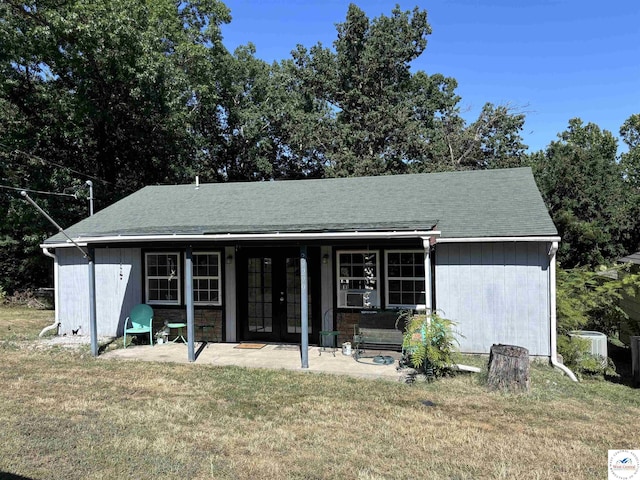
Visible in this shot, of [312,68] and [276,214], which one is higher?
[312,68]

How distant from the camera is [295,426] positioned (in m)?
5.40

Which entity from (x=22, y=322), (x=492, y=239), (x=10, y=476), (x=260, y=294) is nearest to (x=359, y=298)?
(x=260, y=294)

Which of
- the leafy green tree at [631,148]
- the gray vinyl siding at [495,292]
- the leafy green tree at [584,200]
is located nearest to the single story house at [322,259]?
the gray vinyl siding at [495,292]

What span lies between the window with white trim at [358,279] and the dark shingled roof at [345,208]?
80 cm

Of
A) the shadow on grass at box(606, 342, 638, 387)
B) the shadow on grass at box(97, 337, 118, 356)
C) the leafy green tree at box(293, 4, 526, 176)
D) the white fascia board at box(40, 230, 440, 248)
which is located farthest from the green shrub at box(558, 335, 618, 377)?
the leafy green tree at box(293, 4, 526, 176)

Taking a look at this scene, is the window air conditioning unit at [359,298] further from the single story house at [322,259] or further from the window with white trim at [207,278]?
the window with white trim at [207,278]

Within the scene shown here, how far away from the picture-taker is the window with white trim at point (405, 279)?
31.3 feet

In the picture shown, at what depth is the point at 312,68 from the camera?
27625 millimetres

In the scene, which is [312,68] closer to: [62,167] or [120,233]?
[62,167]

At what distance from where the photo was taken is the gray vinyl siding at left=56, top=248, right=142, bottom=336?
441 inches

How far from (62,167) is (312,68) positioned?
15286 millimetres

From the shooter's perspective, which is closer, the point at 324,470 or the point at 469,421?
the point at 324,470

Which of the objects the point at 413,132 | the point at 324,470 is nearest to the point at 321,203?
the point at 324,470

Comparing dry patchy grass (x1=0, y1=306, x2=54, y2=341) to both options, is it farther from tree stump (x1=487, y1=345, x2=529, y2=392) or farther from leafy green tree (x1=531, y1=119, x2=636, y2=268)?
leafy green tree (x1=531, y1=119, x2=636, y2=268)
